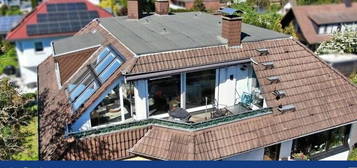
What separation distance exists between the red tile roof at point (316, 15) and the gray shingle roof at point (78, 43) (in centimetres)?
2948

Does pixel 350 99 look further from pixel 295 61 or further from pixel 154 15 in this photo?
pixel 154 15

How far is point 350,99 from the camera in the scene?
17.0 m

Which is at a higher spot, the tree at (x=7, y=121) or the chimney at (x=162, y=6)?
the chimney at (x=162, y=6)

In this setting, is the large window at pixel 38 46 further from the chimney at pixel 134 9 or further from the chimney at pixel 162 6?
the chimney at pixel 134 9

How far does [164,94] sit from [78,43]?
673 centimetres

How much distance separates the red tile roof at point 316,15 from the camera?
133 ft

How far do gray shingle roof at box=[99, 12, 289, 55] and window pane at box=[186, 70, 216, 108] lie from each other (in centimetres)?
138

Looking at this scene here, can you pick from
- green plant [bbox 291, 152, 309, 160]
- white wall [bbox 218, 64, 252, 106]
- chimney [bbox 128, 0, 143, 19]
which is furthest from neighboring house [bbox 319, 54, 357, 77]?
chimney [bbox 128, 0, 143, 19]

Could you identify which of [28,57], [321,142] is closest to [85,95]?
[321,142]

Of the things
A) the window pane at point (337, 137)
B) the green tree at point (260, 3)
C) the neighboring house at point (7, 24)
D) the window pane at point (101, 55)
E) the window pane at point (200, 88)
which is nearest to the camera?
the window pane at point (200, 88)

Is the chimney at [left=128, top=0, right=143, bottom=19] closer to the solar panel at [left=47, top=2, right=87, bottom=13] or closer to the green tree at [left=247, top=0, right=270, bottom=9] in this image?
the green tree at [left=247, top=0, right=270, bottom=9]

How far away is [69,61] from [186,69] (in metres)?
6.45

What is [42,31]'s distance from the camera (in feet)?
113
